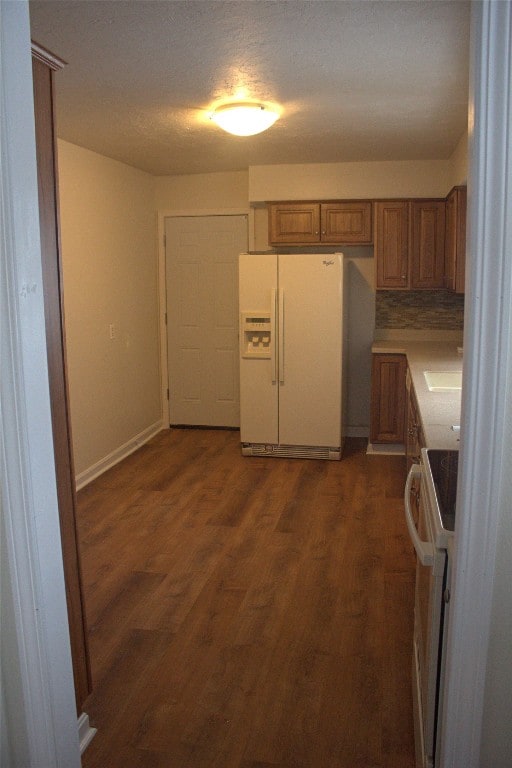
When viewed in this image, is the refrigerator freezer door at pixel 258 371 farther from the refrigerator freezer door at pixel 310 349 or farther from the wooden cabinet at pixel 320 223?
the wooden cabinet at pixel 320 223

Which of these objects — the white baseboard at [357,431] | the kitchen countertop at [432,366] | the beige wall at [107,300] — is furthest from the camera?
the white baseboard at [357,431]

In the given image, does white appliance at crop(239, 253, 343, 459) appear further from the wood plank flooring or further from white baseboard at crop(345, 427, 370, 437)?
white baseboard at crop(345, 427, 370, 437)

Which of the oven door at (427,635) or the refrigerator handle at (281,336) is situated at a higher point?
the refrigerator handle at (281,336)

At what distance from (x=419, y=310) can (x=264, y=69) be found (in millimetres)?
3425

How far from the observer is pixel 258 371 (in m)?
5.53

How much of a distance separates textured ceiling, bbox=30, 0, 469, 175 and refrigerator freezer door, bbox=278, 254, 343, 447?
3.18 ft

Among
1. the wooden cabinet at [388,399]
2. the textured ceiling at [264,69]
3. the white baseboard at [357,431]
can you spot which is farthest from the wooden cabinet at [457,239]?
the white baseboard at [357,431]

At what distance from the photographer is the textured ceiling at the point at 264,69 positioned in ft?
7.61

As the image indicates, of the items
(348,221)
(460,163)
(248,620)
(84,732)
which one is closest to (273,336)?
(348,221)

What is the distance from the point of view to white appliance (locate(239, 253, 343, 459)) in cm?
530

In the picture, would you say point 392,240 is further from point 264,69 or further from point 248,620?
point 248,620

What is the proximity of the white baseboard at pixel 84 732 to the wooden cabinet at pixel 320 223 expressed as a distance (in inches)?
165

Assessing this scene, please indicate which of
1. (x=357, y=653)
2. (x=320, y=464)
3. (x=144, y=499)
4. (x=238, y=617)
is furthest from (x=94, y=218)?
(x=357, y=653)

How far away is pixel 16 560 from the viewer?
4.68 ft
